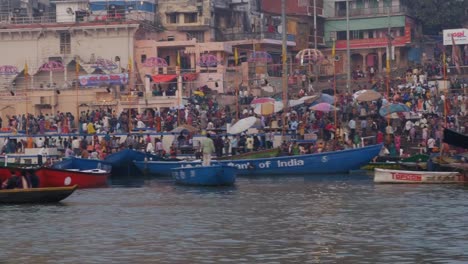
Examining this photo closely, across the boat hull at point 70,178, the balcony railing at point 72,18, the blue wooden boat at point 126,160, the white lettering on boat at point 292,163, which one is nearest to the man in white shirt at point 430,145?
the white lettering on boat at point 292,163

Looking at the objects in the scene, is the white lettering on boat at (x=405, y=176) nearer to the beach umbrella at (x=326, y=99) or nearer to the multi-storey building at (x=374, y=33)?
the beach umbrella at (x=326, y=99)

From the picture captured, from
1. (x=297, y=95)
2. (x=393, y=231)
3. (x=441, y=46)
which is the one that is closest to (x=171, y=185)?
(x=393, y=231)

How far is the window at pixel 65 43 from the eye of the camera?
74169mm

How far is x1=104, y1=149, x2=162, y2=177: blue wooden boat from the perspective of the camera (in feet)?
165

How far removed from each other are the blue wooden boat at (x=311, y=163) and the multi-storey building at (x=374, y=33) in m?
32.2

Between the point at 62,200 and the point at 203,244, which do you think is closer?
the point at 203,244

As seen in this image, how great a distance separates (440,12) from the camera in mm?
82812

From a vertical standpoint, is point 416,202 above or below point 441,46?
below

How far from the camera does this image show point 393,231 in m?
28.3

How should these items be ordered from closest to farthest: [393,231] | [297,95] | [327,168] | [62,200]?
[393,231]
[62,200]
[327,168]
[297,95]

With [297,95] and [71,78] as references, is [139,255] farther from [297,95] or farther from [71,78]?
[71,78]

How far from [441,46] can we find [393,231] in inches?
2145

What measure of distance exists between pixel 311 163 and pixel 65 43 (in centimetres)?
3026

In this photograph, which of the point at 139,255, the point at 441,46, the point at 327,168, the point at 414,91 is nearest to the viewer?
the point at 139,255
